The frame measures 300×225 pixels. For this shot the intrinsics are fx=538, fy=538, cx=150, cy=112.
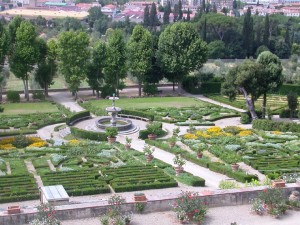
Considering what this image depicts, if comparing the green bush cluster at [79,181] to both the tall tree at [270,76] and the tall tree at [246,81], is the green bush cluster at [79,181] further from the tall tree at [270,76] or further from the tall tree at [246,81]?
the tall tree at [270,76]

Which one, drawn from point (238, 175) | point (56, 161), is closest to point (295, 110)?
point (238, 175)

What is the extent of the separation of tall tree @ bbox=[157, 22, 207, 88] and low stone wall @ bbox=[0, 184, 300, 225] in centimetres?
4517

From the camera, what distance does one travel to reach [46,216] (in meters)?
22.9

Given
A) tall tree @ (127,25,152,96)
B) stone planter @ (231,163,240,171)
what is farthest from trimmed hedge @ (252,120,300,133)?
tall tree @ (127,25,152,96)

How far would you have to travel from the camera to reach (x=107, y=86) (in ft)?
235

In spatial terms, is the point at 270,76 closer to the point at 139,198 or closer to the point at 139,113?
the point at 139,113

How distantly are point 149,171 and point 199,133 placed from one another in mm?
14556

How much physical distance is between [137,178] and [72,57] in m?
38.3

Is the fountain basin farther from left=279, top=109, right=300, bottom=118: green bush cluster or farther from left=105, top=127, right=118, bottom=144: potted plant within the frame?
left=279, top=109, right=300, bottom=118: green bush cluster

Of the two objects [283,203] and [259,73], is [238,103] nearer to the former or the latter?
[259,73]

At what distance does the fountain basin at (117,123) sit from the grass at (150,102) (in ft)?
28.6

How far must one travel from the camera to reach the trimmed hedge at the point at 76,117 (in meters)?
54.4

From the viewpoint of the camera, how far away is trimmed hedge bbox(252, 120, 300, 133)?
167ft

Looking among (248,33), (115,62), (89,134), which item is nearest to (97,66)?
(115,62)
